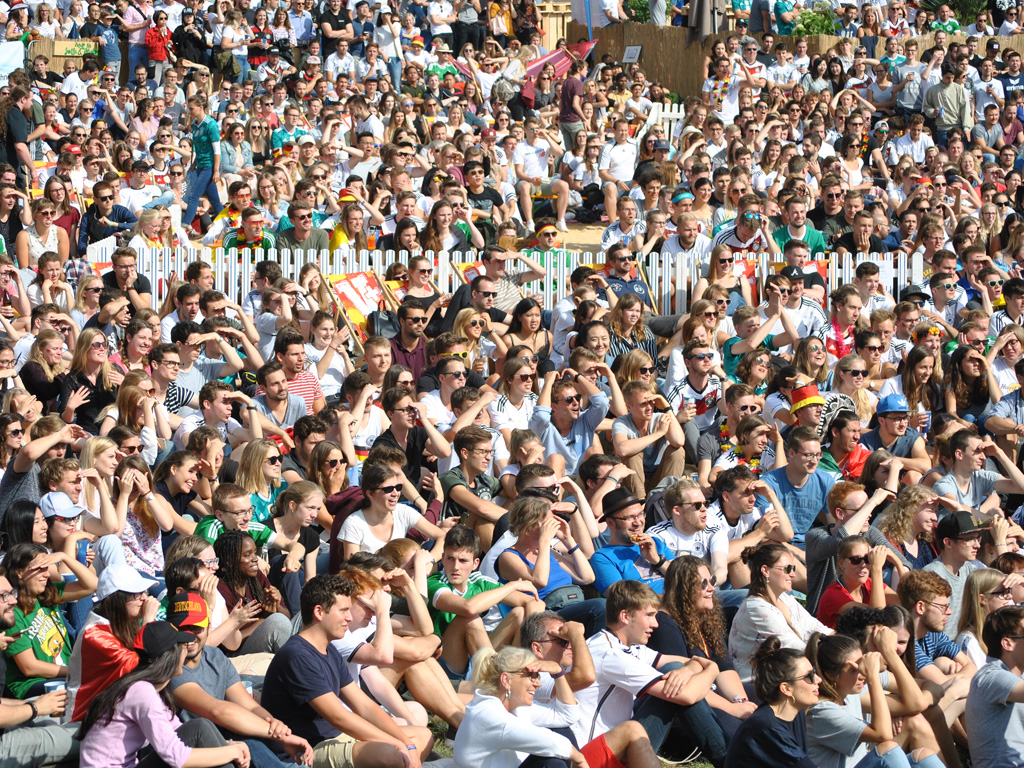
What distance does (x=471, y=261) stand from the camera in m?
13.6

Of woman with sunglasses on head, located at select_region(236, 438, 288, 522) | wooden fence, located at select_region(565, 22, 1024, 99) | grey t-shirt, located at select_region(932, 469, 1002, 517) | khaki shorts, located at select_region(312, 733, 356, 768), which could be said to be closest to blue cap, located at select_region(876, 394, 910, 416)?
grey t-shirt, located at select_region(932, 469, 1002, 517)

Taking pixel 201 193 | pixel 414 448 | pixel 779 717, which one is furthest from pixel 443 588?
pixel 201 193

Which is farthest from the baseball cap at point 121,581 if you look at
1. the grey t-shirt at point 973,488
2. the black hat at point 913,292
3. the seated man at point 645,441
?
the black hat at point 913,292

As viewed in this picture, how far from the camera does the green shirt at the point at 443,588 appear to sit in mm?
7422

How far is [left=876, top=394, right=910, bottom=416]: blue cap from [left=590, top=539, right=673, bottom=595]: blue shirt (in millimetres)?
2903

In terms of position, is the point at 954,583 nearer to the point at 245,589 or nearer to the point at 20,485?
the point at 245,589

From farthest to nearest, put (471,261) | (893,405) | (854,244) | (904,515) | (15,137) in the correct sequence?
(15,137), (854,244), (471,261), (893,405), (904,515)

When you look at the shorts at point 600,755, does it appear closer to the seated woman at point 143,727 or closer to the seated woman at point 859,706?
the seated woman at point 859,706

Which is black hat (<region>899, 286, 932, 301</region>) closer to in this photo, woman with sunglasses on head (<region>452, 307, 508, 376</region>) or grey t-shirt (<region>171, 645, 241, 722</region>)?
woman with sunglasses on head (<region>452, 307, 508, 376</region>)

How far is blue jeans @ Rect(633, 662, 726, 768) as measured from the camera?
22.2 feet

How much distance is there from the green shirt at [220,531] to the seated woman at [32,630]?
2.82 ft

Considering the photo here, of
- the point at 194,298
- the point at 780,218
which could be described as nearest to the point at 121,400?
the point at 194,298

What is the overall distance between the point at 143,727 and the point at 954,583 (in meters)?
4.94

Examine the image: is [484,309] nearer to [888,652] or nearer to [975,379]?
[975,379]
